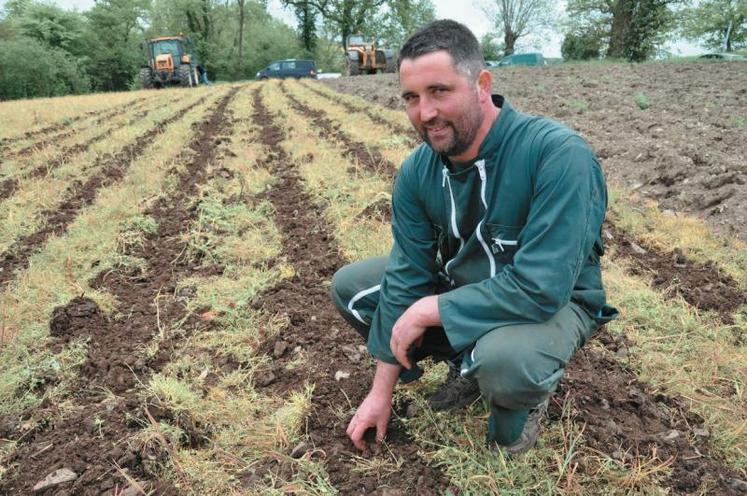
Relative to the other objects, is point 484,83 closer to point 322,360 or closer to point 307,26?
point 322,360

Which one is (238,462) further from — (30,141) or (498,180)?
(30,141)

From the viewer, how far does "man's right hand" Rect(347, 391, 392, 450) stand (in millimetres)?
1939

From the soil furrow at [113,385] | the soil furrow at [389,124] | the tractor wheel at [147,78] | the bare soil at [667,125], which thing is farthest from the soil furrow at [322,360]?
the tractor wheel at [147,78]

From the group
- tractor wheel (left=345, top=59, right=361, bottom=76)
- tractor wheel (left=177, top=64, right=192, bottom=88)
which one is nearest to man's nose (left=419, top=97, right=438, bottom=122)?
tractor wheel (left=177, top=64, right=192, bottom=88)

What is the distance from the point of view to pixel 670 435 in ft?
6.65

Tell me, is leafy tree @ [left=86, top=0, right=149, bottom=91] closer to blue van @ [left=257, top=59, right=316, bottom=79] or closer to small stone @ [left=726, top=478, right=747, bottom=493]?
blue van @ [left=257, top=59, right=316, bottom=79]

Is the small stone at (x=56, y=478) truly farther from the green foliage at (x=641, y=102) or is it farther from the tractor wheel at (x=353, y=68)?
the tractor wheel at (x=353, y=68)

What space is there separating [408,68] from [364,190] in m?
3.17

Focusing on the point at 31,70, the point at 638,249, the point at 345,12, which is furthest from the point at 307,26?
the point at 638,249

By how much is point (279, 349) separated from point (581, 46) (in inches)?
1194

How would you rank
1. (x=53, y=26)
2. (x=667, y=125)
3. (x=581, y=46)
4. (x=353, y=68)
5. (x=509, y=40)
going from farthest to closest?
(x=509, y=40), (x=53, y=26), (x=581, y=46), (x=353, y=68), (x=667, y=125)

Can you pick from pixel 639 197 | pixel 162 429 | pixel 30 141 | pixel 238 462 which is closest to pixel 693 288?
pixel 639 197

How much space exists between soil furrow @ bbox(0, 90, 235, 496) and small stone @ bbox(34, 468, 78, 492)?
18mm

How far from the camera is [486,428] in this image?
6.67ft
